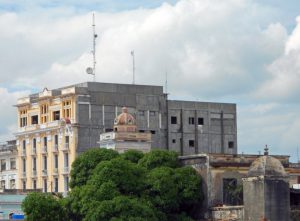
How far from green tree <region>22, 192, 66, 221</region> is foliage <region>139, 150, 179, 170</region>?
632cm

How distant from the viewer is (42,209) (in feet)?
218

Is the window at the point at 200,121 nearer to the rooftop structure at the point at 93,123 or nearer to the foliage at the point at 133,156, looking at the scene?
the rooftop structure at the point at 93,123

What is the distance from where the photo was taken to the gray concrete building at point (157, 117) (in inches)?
3669

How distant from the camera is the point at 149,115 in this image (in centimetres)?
9706

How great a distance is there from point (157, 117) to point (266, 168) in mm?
37457

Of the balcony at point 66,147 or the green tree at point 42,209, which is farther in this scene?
the balcony at point 66,147

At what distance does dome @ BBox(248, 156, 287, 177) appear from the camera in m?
60.8

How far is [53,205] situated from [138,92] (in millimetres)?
31380

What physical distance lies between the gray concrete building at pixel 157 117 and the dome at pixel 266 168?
33.0 meters

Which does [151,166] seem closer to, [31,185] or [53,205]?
[53,205]

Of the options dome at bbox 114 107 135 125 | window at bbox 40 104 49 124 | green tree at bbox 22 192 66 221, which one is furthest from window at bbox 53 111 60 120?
green tree at bbox 22 192 66 221

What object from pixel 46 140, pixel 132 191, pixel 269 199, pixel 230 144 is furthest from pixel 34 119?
pixel 269 199

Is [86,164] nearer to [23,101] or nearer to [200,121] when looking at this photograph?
[23,101]

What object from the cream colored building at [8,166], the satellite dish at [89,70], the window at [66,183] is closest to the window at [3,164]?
the cream colored building at [8,166]
